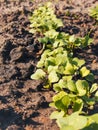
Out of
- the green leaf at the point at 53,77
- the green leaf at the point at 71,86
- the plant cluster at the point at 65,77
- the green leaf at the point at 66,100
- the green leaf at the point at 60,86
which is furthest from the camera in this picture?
the green leaf at the point at 53,77

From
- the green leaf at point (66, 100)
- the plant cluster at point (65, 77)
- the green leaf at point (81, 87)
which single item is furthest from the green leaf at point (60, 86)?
the green leaf at point (66, 100)

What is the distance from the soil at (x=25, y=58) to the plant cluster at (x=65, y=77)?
129mm

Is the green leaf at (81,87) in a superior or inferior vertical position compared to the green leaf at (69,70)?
inferior

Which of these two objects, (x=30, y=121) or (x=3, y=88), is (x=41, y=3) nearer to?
(x=3, y=88)

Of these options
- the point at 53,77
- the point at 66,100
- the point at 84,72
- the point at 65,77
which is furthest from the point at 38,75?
the point at 66,100

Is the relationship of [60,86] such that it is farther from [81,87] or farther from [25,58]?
[25,58]

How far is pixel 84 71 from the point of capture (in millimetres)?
3414

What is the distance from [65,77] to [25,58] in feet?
2.89

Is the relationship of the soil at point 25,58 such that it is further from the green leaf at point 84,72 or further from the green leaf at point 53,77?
the green leaf at point 84,72

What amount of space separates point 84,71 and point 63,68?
0.71 feet

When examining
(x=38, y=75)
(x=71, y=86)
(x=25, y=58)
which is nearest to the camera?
(x=71, y=86)

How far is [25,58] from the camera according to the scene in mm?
4016

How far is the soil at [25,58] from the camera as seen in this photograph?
3100mm

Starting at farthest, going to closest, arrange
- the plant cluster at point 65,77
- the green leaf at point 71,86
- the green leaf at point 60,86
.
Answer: the green leaf at point 60,86, the green leaf at point 71,86, the plant cluster at point 65,77
